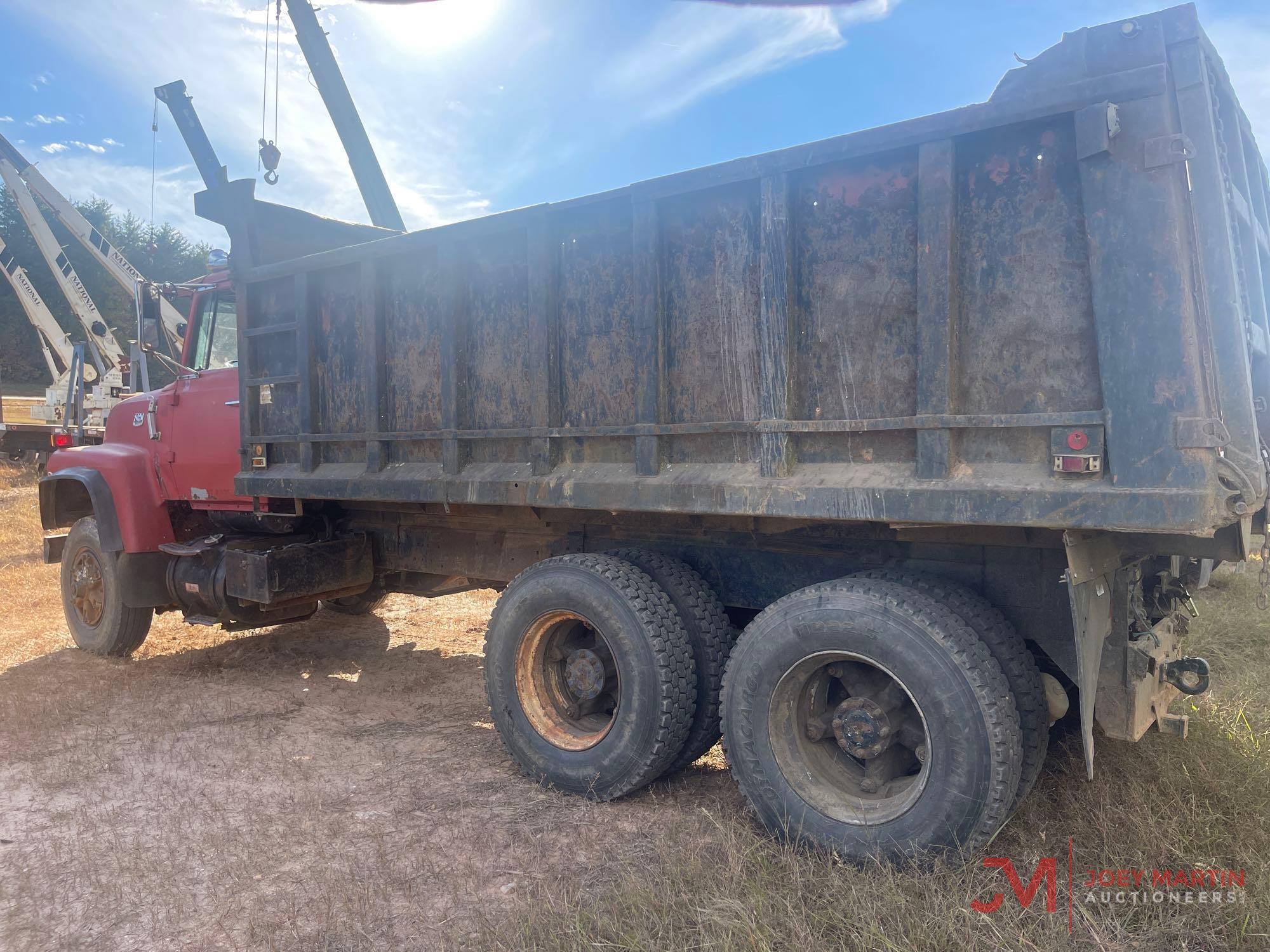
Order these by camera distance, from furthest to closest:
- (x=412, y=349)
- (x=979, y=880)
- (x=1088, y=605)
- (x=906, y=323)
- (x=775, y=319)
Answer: (x=412, y=349) < (x=775, y=319) < (x=906, y=323) < (x=1088, y=605) < (x=979, y=880)

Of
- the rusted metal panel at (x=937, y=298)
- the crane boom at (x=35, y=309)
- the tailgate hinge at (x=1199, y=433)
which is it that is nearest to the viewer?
the tailgate hinge at (x=1199, y=433)

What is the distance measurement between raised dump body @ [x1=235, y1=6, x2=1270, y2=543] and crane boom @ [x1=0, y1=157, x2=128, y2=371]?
57.6ft

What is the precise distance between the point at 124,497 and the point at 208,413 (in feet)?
3.04

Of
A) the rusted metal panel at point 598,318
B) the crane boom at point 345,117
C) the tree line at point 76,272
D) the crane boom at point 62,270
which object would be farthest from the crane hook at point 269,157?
the tree line at point 76,272

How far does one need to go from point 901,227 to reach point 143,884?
3.45 metres

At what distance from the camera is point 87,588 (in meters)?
6.43

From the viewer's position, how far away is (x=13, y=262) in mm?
20078

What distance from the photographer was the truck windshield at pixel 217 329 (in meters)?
6.00

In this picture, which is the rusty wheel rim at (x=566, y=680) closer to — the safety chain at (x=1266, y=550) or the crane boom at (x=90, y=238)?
the safety chain at (x=1266, y=550)

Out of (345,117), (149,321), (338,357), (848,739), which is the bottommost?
(848,739)

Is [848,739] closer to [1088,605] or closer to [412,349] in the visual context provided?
[1088,605]

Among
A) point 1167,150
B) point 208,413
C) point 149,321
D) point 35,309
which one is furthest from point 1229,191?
point 35,309

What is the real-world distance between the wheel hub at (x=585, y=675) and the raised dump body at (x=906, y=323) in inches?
28.2

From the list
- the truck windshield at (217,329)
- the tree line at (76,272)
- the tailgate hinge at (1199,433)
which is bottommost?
the tailgate hinge at (1199,433)
